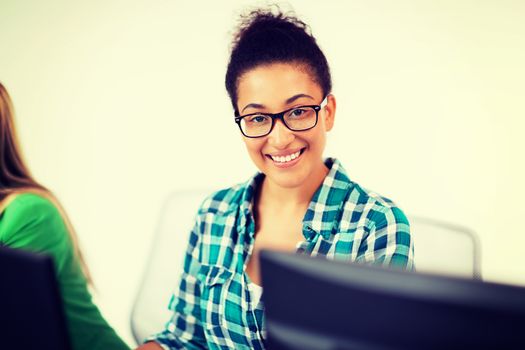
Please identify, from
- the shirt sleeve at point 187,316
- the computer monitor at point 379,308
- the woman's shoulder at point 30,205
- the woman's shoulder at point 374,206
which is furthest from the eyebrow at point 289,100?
the woman's shoulder at point 30,205

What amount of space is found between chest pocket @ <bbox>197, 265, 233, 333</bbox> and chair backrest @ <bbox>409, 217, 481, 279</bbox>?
0.53 meters

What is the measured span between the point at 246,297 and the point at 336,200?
1.11 ft

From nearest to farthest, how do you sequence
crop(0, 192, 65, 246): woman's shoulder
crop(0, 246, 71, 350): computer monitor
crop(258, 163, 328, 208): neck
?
crop(0, 246, 71, 350): computer monitor < crop(258, 163, 328, 208): neck < crop(0, 192, 65, 246): woman's shoulder

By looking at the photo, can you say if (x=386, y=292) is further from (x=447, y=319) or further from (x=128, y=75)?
(x=128, y=75)

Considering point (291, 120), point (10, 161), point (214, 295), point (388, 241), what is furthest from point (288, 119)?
point (10, 161)

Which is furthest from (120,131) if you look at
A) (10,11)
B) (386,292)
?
(386,292)

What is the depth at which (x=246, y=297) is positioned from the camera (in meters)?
1.10

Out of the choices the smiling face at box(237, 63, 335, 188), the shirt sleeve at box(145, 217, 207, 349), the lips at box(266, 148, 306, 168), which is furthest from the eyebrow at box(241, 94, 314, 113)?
the shirt sleeve at box(145, 217, 207, 349)

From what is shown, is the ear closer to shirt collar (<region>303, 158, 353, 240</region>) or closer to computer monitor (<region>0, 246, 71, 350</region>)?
shirt collar (<region>303, 158, 353, 240</region>)

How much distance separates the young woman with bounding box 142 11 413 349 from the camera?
1.03 meters

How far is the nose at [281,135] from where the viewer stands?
105 cm

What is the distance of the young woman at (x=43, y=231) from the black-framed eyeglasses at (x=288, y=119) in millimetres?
756

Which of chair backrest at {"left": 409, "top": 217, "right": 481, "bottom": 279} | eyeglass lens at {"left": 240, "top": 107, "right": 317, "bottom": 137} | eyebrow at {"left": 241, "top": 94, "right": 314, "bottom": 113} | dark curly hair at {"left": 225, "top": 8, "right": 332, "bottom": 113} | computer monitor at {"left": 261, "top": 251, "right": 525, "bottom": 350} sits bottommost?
chair backrest at {"left": 409, "top": 217, "right": 481, "bottom": 279}

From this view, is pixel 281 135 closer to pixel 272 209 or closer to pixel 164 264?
pixel 272 209
